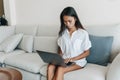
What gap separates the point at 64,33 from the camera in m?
2.36

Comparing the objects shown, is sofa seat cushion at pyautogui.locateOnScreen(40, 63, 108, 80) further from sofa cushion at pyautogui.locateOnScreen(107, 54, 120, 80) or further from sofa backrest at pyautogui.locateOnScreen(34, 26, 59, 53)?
sofa backrest at pyautogui.locateOnScreen(34, 26, 59, 53)

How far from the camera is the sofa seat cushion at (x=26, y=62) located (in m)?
2.40

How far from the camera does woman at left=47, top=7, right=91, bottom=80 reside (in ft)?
7.02

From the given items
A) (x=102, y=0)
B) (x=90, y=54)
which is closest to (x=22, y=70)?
(x=90, y=54)

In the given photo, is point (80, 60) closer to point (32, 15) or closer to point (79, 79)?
point (79, 79)

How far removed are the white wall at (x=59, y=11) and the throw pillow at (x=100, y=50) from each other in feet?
1.28

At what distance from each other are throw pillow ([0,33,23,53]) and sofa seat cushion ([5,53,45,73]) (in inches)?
11.0

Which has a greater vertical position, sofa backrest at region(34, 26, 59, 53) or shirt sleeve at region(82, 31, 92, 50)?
shirt sleeve at region(82, 31, 92, 50)

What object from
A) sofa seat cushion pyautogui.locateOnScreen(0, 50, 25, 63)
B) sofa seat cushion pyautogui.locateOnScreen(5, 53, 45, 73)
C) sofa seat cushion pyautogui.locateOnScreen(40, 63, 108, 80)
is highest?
sofa seat cushion pyautogui.locateOnScreen(40, 63, 108, 80)

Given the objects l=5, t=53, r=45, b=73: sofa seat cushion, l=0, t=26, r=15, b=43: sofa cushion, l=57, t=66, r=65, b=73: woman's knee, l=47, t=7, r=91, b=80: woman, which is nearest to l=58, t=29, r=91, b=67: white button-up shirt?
l=47, t=7, r=91, b=80: woman

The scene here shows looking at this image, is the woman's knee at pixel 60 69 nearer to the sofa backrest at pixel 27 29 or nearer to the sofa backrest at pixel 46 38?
the sofa backrest at pixel 46 38

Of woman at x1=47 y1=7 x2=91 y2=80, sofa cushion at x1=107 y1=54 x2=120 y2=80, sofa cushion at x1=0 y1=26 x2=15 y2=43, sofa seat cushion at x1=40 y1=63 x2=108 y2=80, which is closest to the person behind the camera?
sofa cushion at x1=107 y1=54 x2=120 y2=80

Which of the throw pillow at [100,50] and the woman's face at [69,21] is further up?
the woman's face at [69,21]

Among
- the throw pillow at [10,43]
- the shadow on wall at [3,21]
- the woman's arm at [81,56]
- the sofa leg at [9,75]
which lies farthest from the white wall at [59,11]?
the sofa leg at [9,75]
